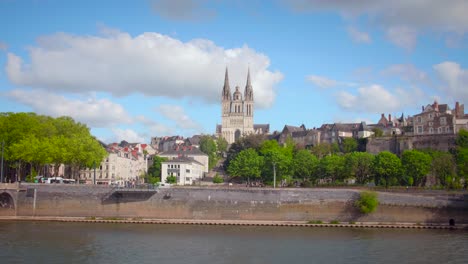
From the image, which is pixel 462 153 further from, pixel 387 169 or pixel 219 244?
pixel 219 244

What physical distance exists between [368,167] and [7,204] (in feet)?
154

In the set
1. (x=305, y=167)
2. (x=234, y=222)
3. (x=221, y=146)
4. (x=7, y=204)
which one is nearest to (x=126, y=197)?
(x=234, y=222)

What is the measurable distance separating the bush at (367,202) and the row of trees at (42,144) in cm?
3267

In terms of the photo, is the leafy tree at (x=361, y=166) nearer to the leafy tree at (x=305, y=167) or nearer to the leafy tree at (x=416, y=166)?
the leafy tree at (x=416, y=166)

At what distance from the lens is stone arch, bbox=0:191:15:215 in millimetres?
57500

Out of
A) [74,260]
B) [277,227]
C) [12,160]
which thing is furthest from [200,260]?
[12,160]

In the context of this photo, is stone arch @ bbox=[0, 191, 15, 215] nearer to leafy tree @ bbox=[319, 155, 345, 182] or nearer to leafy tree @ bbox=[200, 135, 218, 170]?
leafy tree @ bbox=[319, 155, 345, 182]

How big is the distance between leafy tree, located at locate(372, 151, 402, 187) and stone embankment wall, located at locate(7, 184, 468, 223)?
13.7 metres

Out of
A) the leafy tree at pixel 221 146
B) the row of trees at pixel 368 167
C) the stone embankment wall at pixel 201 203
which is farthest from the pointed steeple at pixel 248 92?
the stone embankment wall at pixel 201 203

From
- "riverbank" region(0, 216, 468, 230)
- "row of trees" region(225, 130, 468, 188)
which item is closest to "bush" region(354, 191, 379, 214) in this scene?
"riverbank" region(0, 216, 468, 230)

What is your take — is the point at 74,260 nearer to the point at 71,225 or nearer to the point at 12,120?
the point at 71,225

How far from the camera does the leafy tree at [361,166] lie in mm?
74656

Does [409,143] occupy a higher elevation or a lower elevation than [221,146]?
lower

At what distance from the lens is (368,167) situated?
2933 inches
